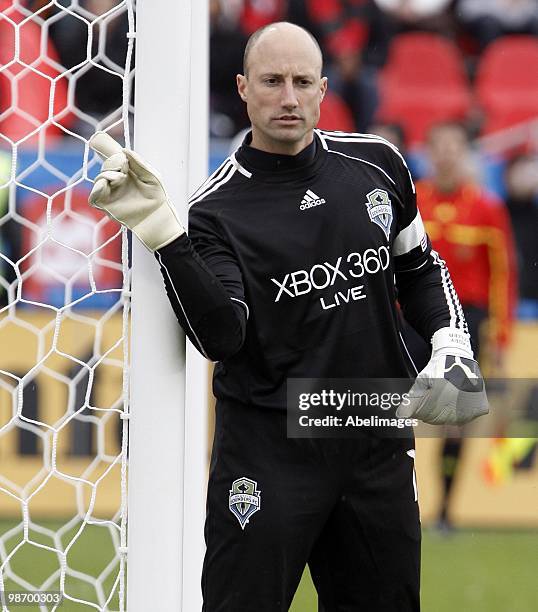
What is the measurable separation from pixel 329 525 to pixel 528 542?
141 inches

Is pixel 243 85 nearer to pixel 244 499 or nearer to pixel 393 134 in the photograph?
pixel 244 499

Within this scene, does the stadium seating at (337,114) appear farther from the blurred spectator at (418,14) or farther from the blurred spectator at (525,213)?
the blurred spectator at (525,213)

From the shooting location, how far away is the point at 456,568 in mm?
5016

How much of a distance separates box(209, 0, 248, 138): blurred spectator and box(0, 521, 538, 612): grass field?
287 cm

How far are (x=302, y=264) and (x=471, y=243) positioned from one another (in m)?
3.40

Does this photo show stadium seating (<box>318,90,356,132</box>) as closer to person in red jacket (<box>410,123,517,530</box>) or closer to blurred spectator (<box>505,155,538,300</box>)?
blurred spectator (<box>505,155,538,300</box>)

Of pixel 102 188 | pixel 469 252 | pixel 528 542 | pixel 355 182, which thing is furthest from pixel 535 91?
pixel 102 188

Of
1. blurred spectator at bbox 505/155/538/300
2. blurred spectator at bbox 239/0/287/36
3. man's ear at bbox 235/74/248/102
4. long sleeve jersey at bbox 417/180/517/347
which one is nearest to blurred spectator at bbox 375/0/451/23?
blurred spectator at bbox 239/0/287/36

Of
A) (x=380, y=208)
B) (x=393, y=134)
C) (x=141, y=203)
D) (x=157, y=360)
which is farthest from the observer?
(x=393, y=134)

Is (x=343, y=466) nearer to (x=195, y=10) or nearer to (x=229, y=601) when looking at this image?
(x=229, y=601)

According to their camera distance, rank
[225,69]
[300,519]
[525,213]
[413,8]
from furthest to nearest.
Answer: [413,8] → [225,69] → [525,213] → [300,519]

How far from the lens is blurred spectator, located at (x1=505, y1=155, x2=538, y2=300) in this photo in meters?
7.06

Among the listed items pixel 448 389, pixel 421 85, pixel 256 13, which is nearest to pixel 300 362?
pixel 448 389

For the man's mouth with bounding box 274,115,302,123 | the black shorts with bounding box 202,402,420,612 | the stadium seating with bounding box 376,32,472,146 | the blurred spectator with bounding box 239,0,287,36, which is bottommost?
the black shorts with bounding box 202,402,420,612
